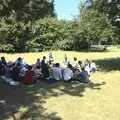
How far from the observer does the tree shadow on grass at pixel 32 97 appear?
14.9 meters

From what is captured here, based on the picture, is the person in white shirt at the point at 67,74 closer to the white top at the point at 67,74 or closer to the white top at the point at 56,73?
the white top at the point at 67,74

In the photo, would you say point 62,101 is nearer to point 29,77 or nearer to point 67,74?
point 29,77

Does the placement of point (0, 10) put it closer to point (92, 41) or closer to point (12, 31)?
point (12, 31)

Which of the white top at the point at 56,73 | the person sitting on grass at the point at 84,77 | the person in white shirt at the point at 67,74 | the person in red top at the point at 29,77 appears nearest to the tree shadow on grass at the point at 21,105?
the person in red top at the point at 29,77

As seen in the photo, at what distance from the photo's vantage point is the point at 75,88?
1931 cm

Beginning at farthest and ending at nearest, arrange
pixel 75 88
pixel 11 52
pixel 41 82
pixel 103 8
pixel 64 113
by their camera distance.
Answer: pixel 11 52
pixel 103 8
pixel 41 82
pixel 75 88
pixel 64 113

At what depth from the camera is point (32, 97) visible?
17.5 meters

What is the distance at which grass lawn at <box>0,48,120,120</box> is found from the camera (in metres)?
15.0

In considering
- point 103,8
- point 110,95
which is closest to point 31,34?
point 103,8

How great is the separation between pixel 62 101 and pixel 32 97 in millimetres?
1430

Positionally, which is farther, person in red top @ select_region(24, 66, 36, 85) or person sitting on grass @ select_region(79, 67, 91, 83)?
person sitting on grass @ select_region(79, 67, 91, 83)

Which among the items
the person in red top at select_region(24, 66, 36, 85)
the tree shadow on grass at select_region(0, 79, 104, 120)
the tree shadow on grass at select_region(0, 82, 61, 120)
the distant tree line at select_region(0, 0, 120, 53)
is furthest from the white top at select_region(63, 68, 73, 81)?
the distant tree line at select_region(0, 0, 120, 53)

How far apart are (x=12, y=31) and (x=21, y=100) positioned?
29.0 metres

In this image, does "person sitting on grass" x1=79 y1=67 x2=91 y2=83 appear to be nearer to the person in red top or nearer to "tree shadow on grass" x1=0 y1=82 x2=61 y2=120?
the person in red top
